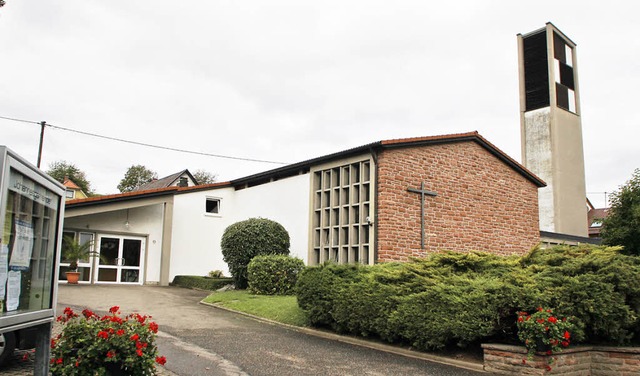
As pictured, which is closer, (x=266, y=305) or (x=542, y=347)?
(x=542, y=347)

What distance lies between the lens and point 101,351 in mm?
5516

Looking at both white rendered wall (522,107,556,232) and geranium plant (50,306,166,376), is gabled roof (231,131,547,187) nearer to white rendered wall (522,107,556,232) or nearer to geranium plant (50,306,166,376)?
geranium plant (50,306,166,376)

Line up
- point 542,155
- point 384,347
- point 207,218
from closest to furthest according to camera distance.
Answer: point 384,347
point 207,218
point 542,155

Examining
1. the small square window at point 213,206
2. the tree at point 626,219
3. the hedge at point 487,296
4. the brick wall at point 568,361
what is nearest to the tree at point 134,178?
the small square window at point 213,206

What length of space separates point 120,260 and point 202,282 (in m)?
4.39

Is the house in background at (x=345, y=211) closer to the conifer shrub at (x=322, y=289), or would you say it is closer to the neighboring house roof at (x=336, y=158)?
the neighboring house roof at (x=336, y=158)

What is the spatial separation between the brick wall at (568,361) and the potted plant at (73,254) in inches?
670

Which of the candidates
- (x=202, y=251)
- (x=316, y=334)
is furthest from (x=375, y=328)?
(x=202, y=251)

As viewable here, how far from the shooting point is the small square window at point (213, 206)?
78.3 ft

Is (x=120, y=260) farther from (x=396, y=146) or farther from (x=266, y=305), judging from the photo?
(x=396, y=146)

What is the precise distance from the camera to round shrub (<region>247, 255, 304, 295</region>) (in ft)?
53.5

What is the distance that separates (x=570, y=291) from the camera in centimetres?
793

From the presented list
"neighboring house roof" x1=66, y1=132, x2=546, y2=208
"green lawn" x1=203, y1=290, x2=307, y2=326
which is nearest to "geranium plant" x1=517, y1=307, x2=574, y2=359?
"green lawn" x1=203, y1=290, x2=307, y2=326

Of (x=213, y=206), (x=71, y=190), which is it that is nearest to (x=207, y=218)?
(x=213, y=206)
